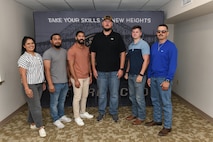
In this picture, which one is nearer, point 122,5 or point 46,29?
point 46,29

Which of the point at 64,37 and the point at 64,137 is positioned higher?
the point at 64,37

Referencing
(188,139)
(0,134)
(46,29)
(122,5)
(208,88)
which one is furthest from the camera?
(122,5)

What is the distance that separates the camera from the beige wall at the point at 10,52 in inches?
128

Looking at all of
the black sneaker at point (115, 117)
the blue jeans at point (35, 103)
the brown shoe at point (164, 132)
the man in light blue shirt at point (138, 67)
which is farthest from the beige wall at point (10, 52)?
the brown shoe at point (164, 132)

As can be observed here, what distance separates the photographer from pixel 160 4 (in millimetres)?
4090

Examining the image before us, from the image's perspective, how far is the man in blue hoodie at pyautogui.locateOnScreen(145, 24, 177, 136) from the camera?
8.59 ft

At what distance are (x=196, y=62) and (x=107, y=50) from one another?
1.99m

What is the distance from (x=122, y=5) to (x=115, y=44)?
4.92ft

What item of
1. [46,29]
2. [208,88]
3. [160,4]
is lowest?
[208,88]

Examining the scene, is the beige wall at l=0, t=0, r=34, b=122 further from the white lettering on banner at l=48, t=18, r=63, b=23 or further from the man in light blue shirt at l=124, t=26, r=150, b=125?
the man in light blue shirt at l=124, t=26, r=150, b=125

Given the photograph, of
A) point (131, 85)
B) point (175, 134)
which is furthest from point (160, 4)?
point (175, 134)

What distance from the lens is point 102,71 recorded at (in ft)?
10.3

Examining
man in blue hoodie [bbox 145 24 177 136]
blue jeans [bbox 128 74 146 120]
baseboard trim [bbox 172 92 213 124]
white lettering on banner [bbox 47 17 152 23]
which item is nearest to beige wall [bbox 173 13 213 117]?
→ baseboard trim [bbox 172 92 213 124]

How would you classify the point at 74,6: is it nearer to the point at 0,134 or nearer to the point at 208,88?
the point at 0,134
